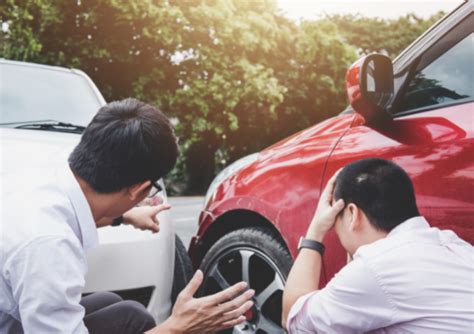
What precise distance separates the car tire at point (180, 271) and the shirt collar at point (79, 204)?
152cm

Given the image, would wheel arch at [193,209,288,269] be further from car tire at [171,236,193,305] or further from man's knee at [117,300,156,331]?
man's knee at [117,300,156,331]

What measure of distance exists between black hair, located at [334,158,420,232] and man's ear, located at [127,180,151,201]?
2.18 ft

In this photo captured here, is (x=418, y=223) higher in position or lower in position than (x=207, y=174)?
higher

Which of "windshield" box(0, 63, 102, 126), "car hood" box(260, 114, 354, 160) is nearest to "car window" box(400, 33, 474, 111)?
"car hood" box(260, 114, 354, 160)

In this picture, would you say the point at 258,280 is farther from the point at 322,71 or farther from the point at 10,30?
the point at 322,71

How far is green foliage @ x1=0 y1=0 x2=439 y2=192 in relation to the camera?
637 inches

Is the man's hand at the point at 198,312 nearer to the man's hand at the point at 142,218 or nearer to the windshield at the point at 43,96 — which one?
the man's hand at the point at 142,218

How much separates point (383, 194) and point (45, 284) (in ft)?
3.35

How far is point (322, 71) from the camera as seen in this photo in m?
24.5

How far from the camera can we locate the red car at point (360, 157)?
2.10 metres

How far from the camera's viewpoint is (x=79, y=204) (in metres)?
1.72

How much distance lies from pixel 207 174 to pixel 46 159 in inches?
779

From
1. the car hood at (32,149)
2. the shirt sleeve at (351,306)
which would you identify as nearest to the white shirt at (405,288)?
the shirt sleeve at (351,306)

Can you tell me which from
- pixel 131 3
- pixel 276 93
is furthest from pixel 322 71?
pixel 131 3
